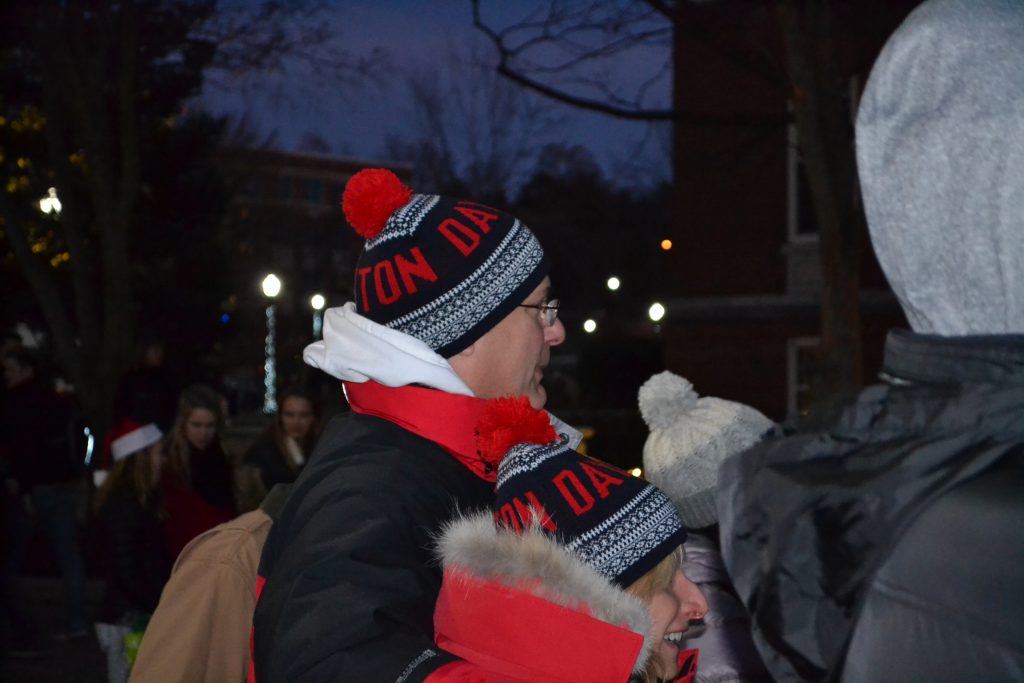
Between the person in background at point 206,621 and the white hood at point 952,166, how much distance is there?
1985 millimetres

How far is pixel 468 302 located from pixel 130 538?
13.4ft

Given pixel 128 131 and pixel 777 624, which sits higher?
pixel 128 131

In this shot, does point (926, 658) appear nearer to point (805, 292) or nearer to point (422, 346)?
point (422, 346)

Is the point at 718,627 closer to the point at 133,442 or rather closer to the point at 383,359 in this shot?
the point at 383,359

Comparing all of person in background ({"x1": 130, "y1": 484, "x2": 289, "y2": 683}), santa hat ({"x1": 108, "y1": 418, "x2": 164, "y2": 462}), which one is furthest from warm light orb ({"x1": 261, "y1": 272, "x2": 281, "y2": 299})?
person in background ({"x1": 130, "y1": 484, "x2": 289, "y2": 683})

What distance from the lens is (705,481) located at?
10.8ft

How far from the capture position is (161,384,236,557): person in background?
595 centimetres

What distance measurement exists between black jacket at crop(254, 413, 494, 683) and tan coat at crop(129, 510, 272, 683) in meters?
0.86

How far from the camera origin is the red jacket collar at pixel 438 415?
2129mm

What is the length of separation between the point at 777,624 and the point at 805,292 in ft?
57.2

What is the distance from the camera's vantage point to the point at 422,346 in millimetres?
2250

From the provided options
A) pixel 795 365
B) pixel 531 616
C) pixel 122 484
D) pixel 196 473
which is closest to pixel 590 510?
pixel 531 616

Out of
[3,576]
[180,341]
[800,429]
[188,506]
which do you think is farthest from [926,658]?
[180,341]

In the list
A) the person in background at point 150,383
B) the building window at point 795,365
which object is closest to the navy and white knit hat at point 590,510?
the person in background at point 150,383
